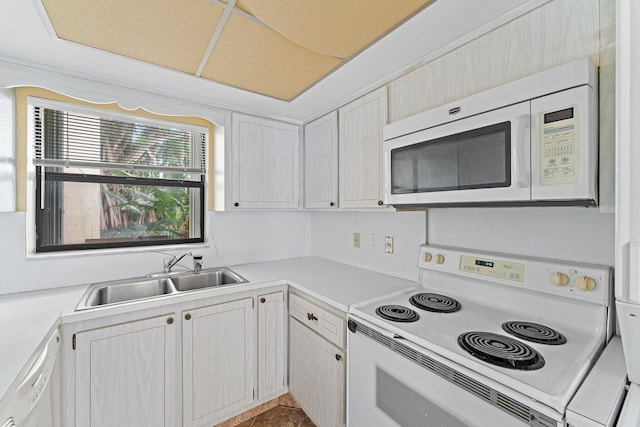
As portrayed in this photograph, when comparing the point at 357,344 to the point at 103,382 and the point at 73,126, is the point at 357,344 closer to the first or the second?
the point at 103,382

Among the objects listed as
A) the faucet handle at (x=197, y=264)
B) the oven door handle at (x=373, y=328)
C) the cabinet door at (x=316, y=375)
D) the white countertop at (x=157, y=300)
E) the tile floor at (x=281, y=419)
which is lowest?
the tile floor at (x=281, y=419)

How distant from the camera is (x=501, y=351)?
36.0 inches

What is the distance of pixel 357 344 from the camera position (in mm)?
1319

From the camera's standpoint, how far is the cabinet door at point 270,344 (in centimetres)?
181

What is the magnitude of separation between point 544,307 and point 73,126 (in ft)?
9.28

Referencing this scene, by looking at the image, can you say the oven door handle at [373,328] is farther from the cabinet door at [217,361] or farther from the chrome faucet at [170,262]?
the chrome faucet at [170,262]

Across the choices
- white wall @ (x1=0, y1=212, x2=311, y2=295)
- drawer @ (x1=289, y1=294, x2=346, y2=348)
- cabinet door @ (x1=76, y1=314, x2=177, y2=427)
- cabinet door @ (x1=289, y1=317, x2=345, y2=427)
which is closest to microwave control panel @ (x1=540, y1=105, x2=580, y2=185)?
drawer @ (x1=289, y1=294, x2=346, y2=348)

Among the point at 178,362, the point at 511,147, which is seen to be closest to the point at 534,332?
the point at 511,147

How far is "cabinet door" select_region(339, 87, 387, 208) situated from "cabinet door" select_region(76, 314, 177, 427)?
52.3 inches

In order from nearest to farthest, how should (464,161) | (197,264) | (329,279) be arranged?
1. (464,161)
2. (329,279)
3. (197,264)

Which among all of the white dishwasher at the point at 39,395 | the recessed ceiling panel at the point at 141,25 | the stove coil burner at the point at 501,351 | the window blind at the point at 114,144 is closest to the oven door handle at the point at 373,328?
the stove coil burner at the point at 501,351

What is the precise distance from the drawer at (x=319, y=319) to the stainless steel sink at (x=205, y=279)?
40cm

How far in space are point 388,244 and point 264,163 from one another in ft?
3.84

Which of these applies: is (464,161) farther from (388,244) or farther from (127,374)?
(127,374)
